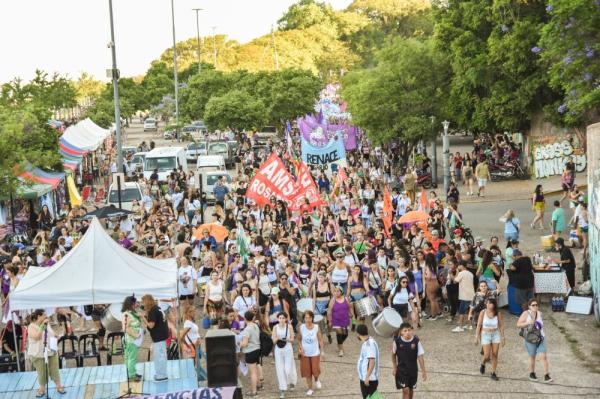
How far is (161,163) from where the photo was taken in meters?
42.0

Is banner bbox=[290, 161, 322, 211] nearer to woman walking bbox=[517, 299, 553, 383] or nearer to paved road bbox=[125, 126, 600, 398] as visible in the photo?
paved road bbox=[125, 126, 600, 398]

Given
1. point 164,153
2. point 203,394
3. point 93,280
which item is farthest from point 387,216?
point 164,153

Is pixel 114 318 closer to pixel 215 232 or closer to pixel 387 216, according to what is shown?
pixel 215 232

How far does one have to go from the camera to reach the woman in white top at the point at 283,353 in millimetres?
13586

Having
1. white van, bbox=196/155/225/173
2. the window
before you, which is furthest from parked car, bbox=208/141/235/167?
white van, bbox=196/155/225/173

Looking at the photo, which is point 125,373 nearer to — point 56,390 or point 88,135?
point 56,390

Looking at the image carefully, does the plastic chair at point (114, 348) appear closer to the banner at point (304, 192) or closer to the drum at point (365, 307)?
the drum at point (365, 307)

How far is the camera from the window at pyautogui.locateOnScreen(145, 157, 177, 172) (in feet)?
137

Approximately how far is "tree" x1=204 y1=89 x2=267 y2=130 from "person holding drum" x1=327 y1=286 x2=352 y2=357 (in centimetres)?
4514

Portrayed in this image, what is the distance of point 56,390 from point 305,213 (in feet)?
37.0

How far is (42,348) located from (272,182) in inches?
483

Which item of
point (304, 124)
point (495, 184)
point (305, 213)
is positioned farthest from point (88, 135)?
point (305, 213)

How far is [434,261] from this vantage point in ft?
57.5

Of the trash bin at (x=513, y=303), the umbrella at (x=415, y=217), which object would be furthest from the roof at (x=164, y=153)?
the trash bin at (x=513, y=303)
